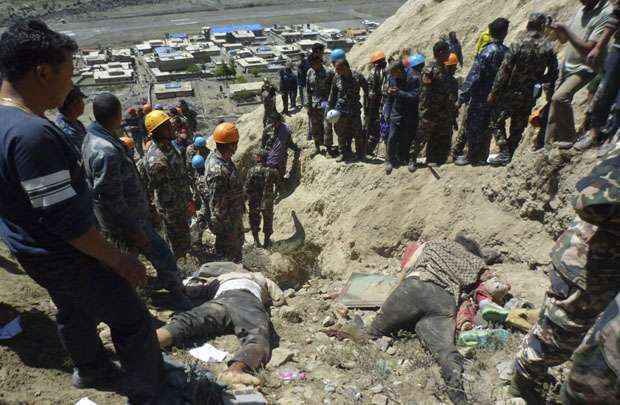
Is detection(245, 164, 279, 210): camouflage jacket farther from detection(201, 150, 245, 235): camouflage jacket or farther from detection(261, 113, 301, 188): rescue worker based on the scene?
detection(201, 150, 245, 235): camouflage jacket

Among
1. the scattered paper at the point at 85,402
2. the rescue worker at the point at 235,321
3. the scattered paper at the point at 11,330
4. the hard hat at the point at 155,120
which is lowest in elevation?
the rescue worker at the point at 235,321

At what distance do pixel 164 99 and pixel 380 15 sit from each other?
43.2m

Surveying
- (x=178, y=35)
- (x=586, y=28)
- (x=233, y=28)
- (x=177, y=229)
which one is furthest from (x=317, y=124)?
(x=233, y=28)

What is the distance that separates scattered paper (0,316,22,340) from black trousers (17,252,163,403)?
626 millimetres

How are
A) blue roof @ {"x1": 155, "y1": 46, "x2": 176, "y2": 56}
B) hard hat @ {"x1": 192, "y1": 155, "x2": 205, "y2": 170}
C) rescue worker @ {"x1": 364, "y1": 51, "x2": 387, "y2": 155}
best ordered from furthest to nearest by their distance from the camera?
blue roof @ {"x1": 155, "y1": 46, "x2": 176, "y2": 56}, hard hat @ {"x1": 192, "y1": 155, "x2": 205, "y2": 170}, rescue worker @ {"x1": 364, "y1": 51, "x2": 387, "y2": 155}

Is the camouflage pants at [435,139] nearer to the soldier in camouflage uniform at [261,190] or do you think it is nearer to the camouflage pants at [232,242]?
the soldier in camouflage uniform at [261,190]

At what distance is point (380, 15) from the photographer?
217 ft

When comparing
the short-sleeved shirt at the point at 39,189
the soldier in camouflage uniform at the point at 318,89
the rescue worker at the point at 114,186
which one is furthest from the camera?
the soldier in camouflage uniform at the point at 318,89

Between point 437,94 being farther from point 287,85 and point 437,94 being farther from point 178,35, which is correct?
point 178,35

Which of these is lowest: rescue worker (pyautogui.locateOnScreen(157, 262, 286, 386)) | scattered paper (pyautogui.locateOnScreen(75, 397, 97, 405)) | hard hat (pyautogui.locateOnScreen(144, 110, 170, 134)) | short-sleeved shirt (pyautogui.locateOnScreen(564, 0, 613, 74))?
rescue worker (pyautogui.locateOnScreen(157, 262, 286, 386))

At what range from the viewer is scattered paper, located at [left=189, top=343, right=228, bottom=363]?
11.0 feet

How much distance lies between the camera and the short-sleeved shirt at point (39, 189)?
1.92m

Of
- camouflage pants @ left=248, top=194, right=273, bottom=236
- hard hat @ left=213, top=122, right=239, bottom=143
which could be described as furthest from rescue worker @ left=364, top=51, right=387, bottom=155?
hard hat @ left=213, top=122, right=239, bottom=143

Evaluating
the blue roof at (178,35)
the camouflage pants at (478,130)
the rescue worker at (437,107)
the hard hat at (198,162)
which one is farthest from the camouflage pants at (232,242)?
the blue roof at (178,35)
